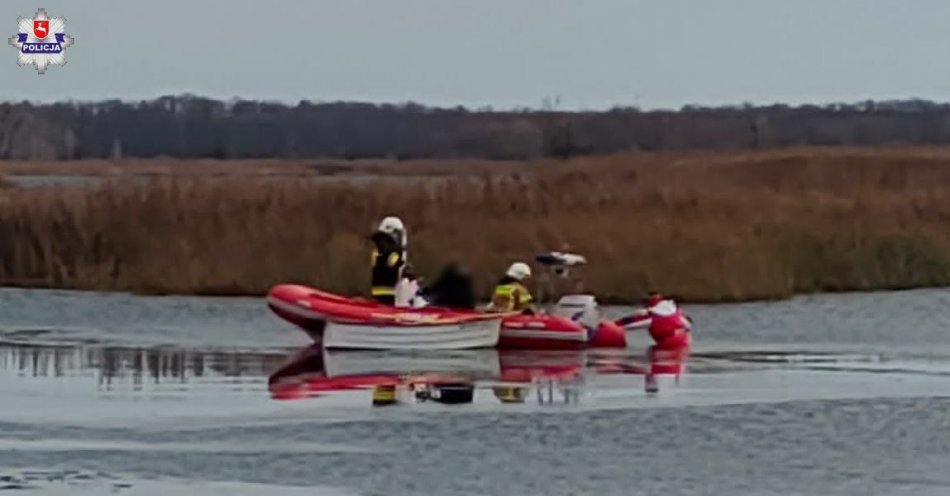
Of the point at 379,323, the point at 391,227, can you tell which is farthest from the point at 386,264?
the point at 379,323

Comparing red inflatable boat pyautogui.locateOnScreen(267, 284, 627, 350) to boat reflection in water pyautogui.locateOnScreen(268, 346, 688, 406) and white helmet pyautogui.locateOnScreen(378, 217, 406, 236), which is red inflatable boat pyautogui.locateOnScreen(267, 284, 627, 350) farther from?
white helmet pyautogui.locateOnScreen(378, 217, 406, 236)

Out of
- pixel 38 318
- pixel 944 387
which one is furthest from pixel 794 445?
pixel 38 318

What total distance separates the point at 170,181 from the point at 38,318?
7.07 metres

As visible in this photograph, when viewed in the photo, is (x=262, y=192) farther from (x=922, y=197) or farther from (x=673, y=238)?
(x=922, y=197)

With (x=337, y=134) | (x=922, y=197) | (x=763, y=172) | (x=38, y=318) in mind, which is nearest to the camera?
(x=38, y=318)

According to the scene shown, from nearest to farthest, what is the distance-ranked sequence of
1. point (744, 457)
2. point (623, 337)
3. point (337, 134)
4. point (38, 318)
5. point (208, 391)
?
point (744, 457) → point (208, 391) → point (623, 337) → point (38, 318) → point (337, 134)

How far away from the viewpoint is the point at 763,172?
55.2m

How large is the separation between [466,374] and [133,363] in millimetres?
3624

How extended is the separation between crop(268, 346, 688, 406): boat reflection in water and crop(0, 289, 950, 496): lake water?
5 cm

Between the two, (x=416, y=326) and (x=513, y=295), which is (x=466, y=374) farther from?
(x=513, y=295)

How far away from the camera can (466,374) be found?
78.9 feet

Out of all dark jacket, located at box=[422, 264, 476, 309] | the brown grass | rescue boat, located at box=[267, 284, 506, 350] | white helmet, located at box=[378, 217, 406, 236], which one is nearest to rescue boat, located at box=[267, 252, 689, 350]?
rescue boat, located at box=[267, 284, 506, 350]

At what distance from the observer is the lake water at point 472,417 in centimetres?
1677

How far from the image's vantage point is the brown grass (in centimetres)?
3441
